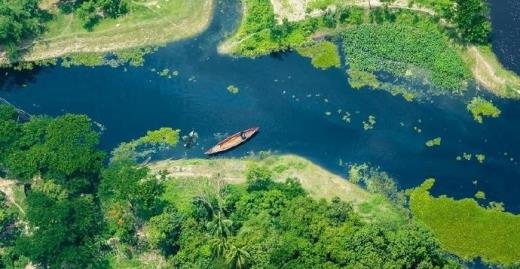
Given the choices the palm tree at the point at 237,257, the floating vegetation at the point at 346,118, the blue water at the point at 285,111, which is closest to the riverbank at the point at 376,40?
the blue water at the point at 285,111

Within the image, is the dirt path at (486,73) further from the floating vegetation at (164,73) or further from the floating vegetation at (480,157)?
the floating vegetation at (164,73)

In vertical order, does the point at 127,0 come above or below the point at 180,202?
above

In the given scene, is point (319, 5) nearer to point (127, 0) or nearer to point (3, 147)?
point (127, 0)

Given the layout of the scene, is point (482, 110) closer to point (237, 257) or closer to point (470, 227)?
point (470, 227)

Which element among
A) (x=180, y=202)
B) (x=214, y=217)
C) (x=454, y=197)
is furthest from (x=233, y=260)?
(x=454, y=197)

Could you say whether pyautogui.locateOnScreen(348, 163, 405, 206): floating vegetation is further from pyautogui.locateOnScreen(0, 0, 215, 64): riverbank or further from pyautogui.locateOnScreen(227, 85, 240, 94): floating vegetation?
pyautogui.locateOnScreen(0, 0, 215, 64): riverbank

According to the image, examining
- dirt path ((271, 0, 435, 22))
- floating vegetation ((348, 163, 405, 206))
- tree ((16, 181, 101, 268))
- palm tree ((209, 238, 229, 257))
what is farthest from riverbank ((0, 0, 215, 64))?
palm tree ((209, 238, 229, 257))

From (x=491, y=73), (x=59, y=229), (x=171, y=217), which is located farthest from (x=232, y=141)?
(x=491, y=73)
